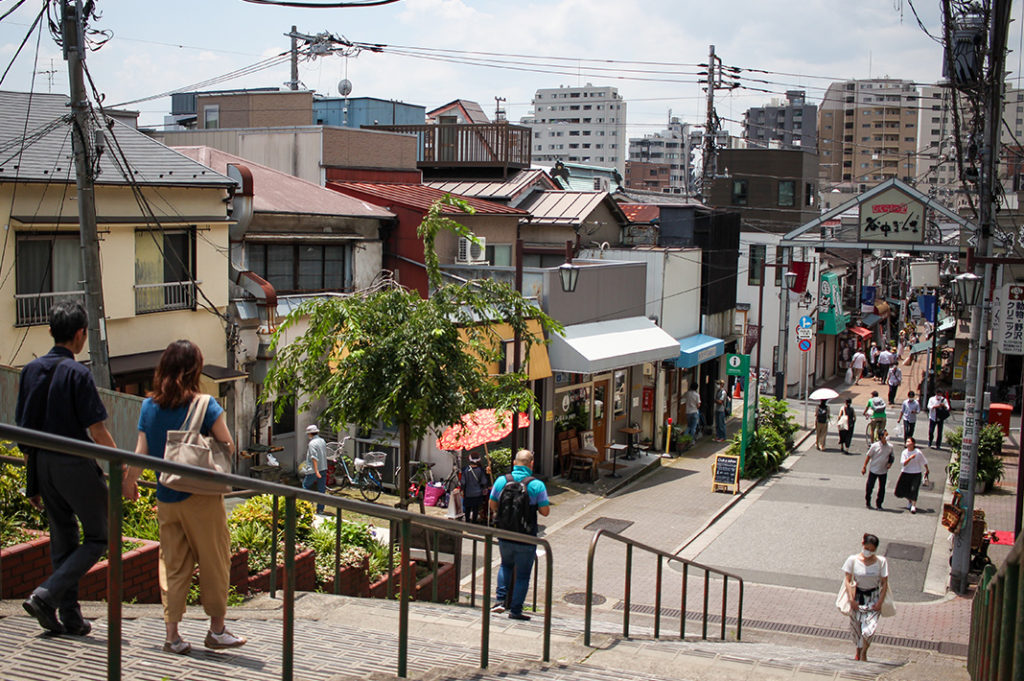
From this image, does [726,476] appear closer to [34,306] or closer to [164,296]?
[164,296]

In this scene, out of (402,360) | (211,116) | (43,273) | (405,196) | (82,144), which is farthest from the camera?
(211,116)

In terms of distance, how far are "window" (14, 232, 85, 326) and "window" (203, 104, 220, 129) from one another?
1758cm

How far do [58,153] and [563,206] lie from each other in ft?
52.2

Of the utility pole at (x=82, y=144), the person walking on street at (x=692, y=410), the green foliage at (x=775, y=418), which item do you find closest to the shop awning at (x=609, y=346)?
the person walking on street at (x=692, y=410)

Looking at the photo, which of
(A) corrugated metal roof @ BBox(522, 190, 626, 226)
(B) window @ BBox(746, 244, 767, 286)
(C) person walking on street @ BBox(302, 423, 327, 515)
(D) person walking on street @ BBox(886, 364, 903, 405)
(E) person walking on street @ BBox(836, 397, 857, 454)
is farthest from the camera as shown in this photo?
(B) window @ BBox(746, 244, 767, 286)

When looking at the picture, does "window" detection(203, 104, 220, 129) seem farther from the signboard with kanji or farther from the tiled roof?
the signboard with kanji

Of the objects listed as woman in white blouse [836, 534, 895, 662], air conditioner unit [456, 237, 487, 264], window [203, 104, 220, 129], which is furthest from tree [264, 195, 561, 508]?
window [203, 104, 220, 129]

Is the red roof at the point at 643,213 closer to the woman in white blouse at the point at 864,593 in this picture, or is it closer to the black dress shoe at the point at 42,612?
the woman in white blouse at the point at 864,593

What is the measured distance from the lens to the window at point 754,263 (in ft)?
132

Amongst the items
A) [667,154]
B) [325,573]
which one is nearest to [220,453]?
[325,573]

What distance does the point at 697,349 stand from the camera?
28.1 m

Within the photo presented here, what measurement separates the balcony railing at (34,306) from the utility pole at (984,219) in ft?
46.9

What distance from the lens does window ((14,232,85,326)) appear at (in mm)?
15328

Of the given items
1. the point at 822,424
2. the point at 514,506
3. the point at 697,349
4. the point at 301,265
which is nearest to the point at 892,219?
the point at 822,424
